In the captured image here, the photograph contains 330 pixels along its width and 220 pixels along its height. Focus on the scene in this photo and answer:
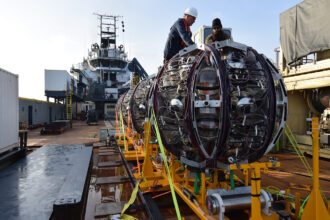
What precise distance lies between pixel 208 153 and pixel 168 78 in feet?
3.88

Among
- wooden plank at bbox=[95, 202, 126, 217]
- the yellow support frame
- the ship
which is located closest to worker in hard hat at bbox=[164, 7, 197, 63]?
the yellow support frame

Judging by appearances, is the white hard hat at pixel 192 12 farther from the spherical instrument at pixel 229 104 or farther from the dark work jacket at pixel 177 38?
the spherical instrument at pixel 229 104

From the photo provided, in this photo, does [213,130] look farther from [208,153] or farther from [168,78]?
[168,78]

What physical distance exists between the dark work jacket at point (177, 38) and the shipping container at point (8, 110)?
4.12 m

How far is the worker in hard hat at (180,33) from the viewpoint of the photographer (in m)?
3.79

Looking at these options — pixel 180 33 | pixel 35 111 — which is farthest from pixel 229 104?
pixel 35 111

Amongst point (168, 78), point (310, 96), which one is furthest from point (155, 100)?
point (310, 96)

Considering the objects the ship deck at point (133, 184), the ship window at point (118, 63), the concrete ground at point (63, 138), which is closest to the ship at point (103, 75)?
the ship window at point (118, 63)

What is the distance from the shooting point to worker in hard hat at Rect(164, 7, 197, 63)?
12.4 ft

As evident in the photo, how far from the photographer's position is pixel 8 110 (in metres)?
5.97

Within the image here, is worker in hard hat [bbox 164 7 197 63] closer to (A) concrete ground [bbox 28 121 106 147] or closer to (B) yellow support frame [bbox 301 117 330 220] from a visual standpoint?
(B) yellow support frame [bbox 301 117 330 220]

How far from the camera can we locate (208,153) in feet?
9.57

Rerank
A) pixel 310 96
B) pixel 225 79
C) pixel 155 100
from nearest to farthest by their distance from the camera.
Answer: pixel 225 79 → pixel 155 100 → pixel 310 96

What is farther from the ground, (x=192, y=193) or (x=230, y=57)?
(x=230, y=57)
